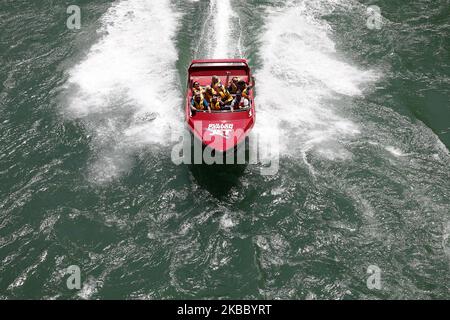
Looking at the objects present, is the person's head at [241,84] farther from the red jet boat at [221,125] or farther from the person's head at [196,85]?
the person's head at [196,85]

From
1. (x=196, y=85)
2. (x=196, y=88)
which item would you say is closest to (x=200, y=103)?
(x=196, y=88)

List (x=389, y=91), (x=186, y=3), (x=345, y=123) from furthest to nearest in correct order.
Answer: (x=186, y=3) → (x=389, y=91) → (x=345, y=123)

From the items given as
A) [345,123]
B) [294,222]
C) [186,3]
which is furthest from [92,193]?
[186,3]

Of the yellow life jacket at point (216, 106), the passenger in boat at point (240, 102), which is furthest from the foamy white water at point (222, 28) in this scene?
the yellow life jacket at point (216, 106)

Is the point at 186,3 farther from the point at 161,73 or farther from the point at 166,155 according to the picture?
the point at 166,155

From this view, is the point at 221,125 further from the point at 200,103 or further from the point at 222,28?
the point at 222,28

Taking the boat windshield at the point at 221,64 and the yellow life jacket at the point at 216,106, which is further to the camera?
the boat windshield at the point at 221,64

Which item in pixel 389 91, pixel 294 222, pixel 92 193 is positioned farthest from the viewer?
pixel 389 91

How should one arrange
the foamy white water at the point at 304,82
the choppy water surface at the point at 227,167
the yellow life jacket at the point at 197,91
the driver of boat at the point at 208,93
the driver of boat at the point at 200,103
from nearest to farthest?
the choppy water surface at the point at 227,167 → the driver of boat at the point at 200,103 → the yellow life jacket at the point at 197,91 → the driver of boat at the point at 208,93 → the foamy white water at the point at 304,82
